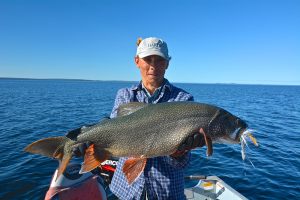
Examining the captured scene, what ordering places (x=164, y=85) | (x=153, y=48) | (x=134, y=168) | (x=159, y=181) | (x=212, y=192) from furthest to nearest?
1. (x=212, y=192)
2. (x=164, y=85)
3. (x=153, y=48)
4. (x=159, y=181)
5. (x=134, y=168)

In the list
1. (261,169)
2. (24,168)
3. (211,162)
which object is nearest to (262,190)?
(261,169)

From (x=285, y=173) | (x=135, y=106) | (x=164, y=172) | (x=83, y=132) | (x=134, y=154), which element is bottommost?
(x=285, y=173)

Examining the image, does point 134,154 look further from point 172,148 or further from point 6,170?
point 6,170

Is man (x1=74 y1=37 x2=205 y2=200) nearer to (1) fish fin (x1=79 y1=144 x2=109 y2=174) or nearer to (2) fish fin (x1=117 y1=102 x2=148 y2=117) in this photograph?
(1) fish fin (x1=79 y1=144 x2=109 y2=174)

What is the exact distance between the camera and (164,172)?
14.0 ft

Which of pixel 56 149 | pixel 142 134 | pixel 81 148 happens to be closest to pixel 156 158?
pixel 142 134

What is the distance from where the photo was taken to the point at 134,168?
4090mm

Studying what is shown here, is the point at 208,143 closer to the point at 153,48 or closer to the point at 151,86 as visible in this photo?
the point at 151,86

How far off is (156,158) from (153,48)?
176 cm

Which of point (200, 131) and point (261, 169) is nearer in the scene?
point (200, 131)

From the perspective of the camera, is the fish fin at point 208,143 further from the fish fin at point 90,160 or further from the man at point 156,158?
the fish fin at point 90,160

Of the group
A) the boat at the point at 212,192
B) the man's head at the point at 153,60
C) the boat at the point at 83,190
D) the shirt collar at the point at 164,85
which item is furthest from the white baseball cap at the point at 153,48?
the boat at the point at 212,192

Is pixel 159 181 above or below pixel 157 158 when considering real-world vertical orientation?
below

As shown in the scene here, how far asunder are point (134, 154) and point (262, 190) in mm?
8947
